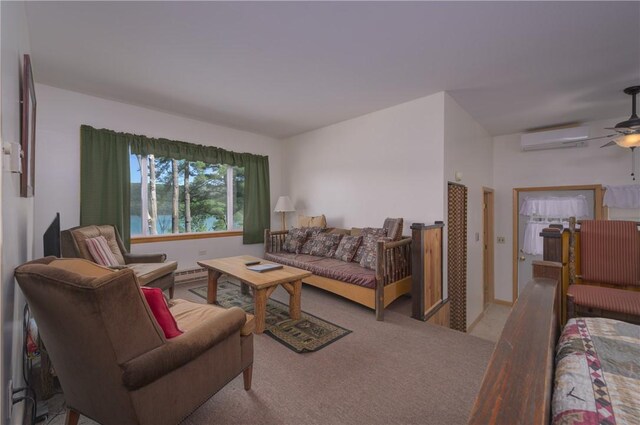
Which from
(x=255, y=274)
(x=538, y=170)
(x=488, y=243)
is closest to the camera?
(x=255, y=274)

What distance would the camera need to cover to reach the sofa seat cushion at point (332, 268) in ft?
9.95

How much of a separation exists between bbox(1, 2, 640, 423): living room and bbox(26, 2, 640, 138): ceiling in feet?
0.07

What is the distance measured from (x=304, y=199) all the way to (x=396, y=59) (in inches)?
119

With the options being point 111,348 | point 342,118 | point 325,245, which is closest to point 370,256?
point 325,245

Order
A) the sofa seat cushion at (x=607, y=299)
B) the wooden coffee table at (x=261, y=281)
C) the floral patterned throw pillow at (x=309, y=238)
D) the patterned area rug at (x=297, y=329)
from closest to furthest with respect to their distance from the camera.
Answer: the sofa seat cushion at (x=607, y=299) < the patterned area rug at (x=297, y=329) < the wooden coffee table at (x=261, y=281) < the floral patterned throw pillow at (x=309, y=238)

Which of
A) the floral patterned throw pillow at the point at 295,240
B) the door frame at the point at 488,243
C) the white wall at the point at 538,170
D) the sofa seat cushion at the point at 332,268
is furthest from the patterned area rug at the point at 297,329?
the white wall at the point at 538,170

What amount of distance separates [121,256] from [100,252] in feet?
1.16

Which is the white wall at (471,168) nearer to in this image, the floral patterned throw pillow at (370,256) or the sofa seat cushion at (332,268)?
the floral patterned throw pillow at (370,256)

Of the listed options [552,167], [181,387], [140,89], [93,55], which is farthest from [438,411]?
[552,167]

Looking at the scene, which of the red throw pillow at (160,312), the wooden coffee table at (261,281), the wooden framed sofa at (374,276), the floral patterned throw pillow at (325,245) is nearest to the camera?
the red throw pillow at (160,312)

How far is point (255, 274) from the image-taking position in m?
2.80

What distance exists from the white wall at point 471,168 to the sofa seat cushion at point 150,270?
3.26 metres

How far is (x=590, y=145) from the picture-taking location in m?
4.07

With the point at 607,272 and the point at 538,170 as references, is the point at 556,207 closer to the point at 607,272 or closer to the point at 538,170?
the point at 538,170
